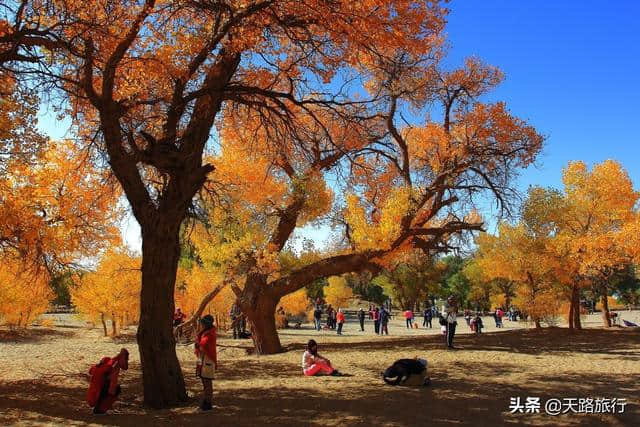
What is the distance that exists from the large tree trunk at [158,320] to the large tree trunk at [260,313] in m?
8.58

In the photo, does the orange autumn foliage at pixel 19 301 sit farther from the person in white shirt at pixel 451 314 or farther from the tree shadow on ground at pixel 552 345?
the person in white shirt at pixel 451 314

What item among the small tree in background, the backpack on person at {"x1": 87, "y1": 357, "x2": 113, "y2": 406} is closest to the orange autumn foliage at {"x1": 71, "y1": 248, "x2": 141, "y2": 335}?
the backpack on person at {"x1": 87, "y1": 357, "x2": 113, "y2": 406}

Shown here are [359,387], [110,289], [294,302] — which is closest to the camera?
[359,387]

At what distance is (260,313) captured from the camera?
16.5 metres

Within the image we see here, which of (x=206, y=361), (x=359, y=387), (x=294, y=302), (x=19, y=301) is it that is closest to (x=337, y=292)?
(x=294, y=302)

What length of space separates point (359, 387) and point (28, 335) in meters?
21.7

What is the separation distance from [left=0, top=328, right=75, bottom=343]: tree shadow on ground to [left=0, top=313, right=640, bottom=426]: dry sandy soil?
231 inches

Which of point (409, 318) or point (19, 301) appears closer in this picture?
point (19, 301)

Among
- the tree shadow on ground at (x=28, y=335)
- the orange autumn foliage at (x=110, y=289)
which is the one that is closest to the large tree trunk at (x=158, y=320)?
the orange autumn foliage at (x=110, y=289)

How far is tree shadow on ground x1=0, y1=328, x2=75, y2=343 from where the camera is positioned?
2260 centimetres

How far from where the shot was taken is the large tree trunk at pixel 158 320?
7.62 meters

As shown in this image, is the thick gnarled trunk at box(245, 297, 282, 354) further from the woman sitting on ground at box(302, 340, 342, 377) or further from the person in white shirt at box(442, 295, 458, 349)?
the woman sitting on ground at box(302, 340, 342, 377)

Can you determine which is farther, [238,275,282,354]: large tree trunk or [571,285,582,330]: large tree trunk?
[571,285,582,330]: large tree trunk

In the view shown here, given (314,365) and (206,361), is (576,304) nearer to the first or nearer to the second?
(314,365)
